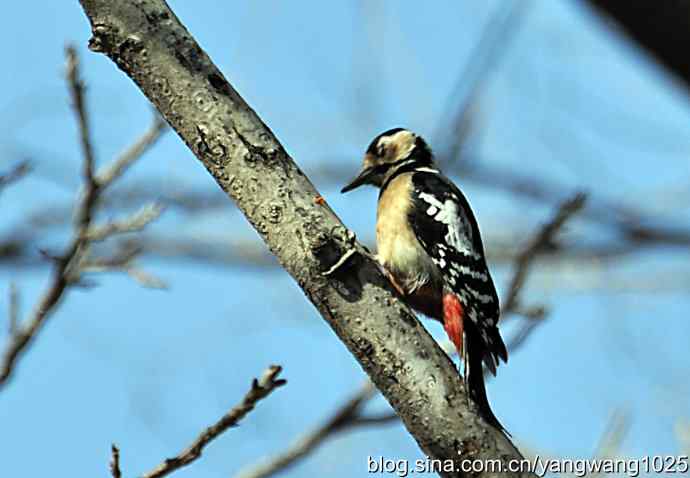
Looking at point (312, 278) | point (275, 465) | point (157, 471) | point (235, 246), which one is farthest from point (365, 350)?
point (235, 246)

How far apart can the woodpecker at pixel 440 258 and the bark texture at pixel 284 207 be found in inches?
44.6

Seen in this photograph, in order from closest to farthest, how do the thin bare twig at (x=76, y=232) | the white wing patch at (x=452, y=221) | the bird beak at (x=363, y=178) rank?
the thin bare twig at (x=76, y=232) → the white wing patch at (x=452, y=221) → the bird beak at (x=363, y=178)

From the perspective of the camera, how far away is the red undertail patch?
3.82 meters

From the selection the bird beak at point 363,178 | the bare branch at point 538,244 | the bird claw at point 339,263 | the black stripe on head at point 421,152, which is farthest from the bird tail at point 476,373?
the black stripe on head at point 421,152

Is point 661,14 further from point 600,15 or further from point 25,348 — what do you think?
point 25,348

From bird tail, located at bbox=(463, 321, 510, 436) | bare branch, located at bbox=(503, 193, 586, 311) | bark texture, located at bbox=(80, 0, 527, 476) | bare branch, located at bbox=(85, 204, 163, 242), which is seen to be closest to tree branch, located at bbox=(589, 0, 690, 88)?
bare branch, located at bbox=(503, 193, 586, 311)

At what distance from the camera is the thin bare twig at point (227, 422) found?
262cm

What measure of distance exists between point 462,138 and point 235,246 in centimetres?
306

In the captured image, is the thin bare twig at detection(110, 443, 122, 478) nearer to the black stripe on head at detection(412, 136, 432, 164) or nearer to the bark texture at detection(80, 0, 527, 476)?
the bark texture at detection(80, 0, 527, 476)

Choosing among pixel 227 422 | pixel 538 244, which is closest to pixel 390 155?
pixel 538 244

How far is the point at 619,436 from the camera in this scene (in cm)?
402

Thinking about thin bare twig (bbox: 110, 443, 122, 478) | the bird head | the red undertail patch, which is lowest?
thin bare twig (bbox: 110, 443, 122, 478)

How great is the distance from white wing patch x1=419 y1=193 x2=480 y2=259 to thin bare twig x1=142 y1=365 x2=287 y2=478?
175 cm

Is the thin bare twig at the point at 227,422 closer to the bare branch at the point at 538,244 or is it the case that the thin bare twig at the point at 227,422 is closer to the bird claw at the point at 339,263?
the bird claw at the point at 339,263
